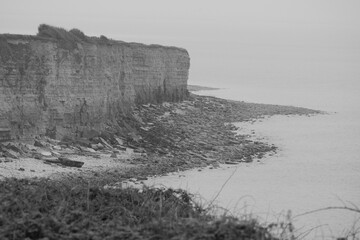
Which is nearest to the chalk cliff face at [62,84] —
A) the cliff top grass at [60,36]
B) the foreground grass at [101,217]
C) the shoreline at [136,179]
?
the cliff top grass at [60,36]

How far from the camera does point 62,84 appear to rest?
2506cm

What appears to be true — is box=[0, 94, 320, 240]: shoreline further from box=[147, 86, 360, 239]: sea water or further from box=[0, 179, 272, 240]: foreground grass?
box=[147, 86, 360, 239]: sea water

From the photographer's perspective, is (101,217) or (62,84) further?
(62,84)

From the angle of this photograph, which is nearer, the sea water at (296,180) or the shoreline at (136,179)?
the shoreline at (136,179)

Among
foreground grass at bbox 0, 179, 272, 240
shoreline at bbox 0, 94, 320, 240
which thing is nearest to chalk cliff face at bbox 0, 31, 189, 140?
shoreline at bbox 0, 94, 320, 240

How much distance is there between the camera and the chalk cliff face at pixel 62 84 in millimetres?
22766

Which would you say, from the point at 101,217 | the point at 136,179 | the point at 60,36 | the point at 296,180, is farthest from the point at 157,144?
the point at 101,217

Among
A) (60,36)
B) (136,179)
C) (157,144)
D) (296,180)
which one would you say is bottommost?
(136,179)

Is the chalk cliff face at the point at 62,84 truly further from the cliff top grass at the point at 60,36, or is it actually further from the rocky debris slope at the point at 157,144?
the rocky debris slope at the point at 157,144

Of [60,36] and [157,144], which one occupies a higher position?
[60,36]

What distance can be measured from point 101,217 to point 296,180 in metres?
18.3

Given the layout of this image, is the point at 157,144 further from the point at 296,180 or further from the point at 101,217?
the point at 101,217

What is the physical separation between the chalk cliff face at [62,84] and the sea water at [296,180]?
542cm

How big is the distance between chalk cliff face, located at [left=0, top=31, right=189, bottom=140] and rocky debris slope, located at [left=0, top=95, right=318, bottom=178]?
626 millimetres
